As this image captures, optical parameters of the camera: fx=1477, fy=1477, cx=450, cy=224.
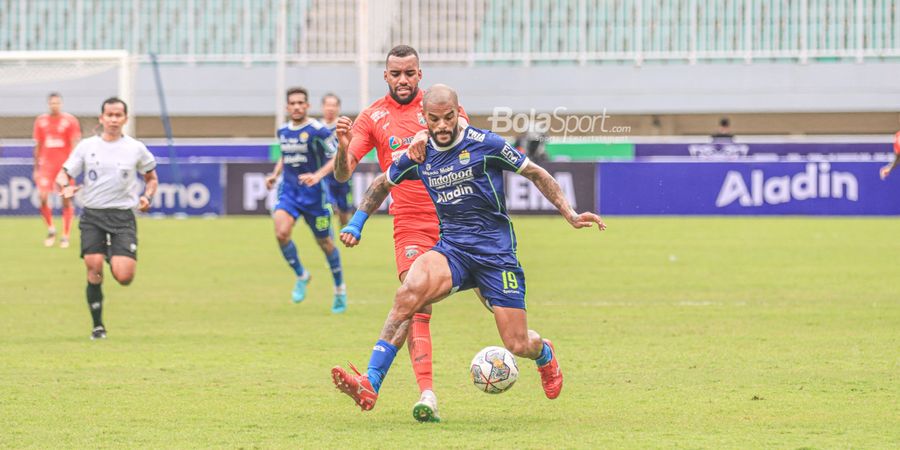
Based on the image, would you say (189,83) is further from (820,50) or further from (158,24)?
(820,50)

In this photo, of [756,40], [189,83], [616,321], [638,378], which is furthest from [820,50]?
[638,378]

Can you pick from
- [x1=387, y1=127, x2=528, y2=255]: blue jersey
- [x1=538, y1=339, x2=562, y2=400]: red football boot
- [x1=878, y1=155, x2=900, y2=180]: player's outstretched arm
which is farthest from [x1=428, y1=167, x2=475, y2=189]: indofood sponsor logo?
[x1=878, y1=155, x2=900, y2=180]: player's outstretched arm

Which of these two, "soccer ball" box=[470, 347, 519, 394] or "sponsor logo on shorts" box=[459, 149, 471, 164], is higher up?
"sponsor logo on shorts" box=[459, 149, 471, 164]

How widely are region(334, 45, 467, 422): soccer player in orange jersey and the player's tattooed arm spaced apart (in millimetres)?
443

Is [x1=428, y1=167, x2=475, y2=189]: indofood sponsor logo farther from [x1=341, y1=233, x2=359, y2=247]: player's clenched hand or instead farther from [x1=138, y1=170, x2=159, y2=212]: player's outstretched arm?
[x1=138, y1=170, x2=159, y2=212]: player's outstretched arm

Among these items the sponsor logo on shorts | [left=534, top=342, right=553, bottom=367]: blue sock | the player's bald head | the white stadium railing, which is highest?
the white stadium railing

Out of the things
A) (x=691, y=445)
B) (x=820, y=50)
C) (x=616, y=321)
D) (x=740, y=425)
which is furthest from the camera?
(x=820, y=50)

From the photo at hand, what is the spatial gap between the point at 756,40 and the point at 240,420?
119 ft

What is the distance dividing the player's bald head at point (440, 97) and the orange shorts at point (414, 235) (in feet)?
4.21

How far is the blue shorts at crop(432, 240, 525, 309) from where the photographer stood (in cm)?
802

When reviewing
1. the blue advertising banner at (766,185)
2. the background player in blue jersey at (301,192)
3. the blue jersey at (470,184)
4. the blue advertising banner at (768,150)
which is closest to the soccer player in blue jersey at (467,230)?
the blue jersey at (470,184)

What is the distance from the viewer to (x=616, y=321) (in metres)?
13.3

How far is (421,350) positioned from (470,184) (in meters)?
1.01

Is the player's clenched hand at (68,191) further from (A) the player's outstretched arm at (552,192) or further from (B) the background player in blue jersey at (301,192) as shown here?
(A) the player's outstretched arm at (552,192)
